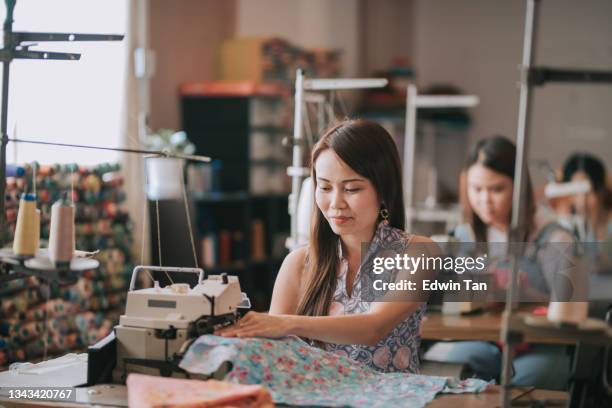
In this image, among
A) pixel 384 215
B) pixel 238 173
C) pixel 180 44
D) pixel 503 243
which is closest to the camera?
pixel 384 215

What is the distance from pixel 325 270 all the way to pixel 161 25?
3665mm

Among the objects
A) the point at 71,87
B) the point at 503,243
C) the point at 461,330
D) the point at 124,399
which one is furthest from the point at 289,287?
the point at 71,87

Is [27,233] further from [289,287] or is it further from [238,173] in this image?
[238,173]

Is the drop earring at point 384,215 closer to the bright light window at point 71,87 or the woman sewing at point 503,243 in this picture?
the woman sewing at point 503,243

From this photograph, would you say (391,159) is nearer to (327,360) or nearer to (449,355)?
(327,360)

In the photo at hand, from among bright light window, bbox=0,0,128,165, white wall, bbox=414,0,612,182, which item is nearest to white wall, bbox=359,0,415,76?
white wall, bbox=414,0,612,182

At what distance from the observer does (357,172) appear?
7.25ft

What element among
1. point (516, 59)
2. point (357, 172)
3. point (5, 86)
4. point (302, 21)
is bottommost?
point (357, 172)

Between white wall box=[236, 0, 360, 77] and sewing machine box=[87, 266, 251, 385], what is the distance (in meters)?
4.52

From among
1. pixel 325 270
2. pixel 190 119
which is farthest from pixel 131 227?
pixel 325 270

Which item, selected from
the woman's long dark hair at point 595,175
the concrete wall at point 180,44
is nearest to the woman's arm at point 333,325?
the woman's long dark hair at point 595,175

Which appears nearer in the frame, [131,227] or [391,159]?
[391,159]

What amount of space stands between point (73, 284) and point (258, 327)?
4.19ft

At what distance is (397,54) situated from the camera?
8.04 meters
